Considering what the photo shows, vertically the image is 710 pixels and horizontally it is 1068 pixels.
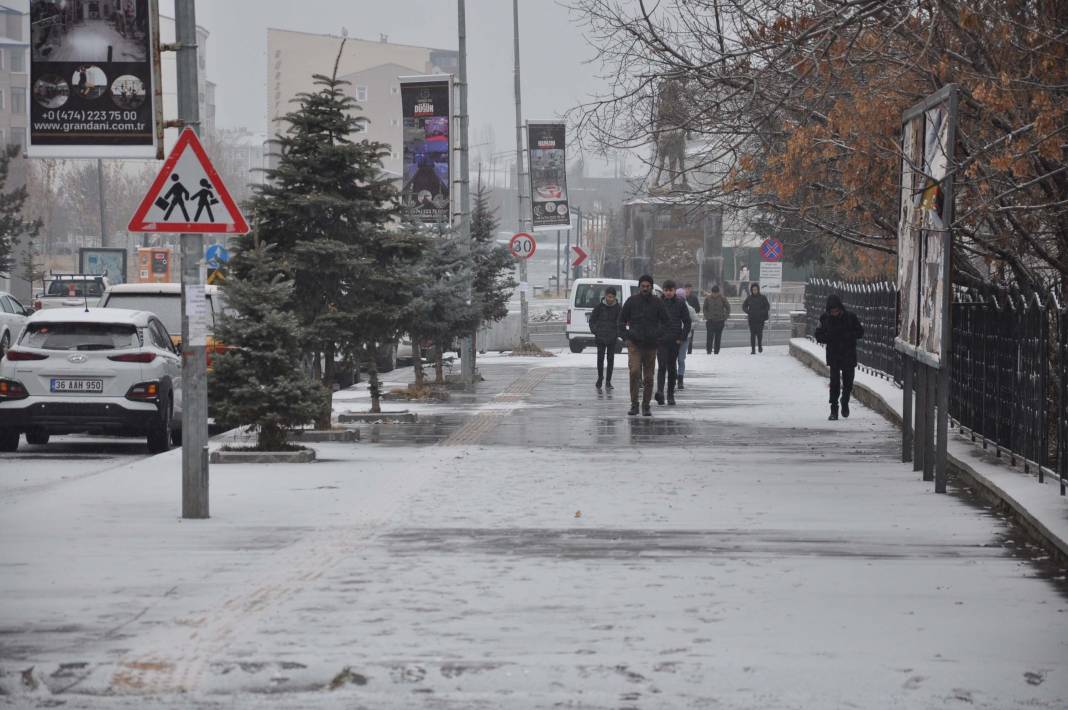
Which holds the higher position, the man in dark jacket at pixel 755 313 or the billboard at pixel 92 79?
the billboard at pixel 92 79

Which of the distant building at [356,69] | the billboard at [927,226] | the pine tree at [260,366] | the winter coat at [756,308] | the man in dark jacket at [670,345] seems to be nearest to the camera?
the billboard at [927,226]

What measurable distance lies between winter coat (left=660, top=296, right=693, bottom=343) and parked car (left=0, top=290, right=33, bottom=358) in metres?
12.8

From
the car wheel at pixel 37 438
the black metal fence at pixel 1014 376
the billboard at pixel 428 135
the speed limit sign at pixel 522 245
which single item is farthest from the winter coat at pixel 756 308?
the car wheel at pixel 37 438

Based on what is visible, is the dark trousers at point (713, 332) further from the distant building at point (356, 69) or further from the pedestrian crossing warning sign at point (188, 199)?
the distant building at point (356, 69)

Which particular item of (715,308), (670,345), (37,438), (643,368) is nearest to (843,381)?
(643,368)

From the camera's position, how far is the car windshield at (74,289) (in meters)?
60.9

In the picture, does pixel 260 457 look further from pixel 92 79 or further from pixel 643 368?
pixel 643 368

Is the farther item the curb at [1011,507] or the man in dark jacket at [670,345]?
the man in dark jacket at [670,345]

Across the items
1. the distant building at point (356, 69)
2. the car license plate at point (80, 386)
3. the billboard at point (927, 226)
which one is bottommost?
the car license plate at point (80, 386)

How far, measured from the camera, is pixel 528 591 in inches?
397

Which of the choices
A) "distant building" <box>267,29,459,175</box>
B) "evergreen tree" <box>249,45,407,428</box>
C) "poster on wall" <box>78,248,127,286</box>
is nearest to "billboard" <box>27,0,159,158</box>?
"evergreen tree" <box>249,45,407,428</box>

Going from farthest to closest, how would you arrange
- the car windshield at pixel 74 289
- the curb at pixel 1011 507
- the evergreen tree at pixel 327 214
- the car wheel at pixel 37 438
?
the car windshield at pixel 74 289
the car wheel at pixel 37 438
the evergreen tree at pixel 327 214
the curb at pixel 1011 507

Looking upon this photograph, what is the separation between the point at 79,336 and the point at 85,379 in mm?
573

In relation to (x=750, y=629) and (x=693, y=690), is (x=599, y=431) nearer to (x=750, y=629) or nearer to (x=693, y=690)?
(x=750, y=629)
